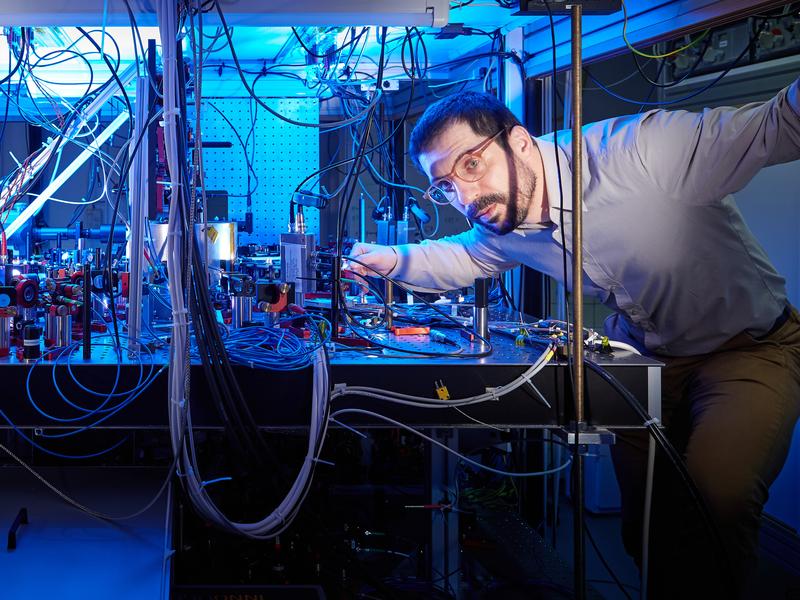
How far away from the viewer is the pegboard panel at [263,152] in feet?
8.49

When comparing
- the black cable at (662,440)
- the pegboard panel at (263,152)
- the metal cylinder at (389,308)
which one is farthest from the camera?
the pegboard panel at (263,152)

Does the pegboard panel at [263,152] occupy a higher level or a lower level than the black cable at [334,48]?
lower

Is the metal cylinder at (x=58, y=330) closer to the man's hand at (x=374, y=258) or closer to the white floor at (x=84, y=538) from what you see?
the white floor at (x=84, y=538)

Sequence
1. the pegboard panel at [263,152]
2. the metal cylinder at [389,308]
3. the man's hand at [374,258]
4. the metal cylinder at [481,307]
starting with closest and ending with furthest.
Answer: the metal cylinder at [481,307] < the metal cylinder at [389,308] < the man's hand at [374,258] < the pegboard panel at [263,152]

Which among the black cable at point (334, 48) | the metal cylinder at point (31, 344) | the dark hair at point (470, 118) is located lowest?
the metal cylinder at point (31, 344)

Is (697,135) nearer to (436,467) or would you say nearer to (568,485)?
(436,467)

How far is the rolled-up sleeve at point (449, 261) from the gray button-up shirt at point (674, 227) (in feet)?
1.18

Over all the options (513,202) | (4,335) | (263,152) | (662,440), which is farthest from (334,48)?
(662,440)

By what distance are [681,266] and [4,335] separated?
57.3 inches

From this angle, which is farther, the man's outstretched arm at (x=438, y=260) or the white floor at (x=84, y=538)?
the man's outstretched arm at (x=438, y=260)

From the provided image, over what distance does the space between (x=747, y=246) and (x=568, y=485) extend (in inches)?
71.2

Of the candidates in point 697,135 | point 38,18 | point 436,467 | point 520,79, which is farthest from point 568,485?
point 38,18

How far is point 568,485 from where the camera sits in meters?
3.29

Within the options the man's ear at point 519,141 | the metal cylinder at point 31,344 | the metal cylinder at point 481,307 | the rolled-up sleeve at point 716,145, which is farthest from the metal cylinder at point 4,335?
the rolled-up sleeve at point 716,145
